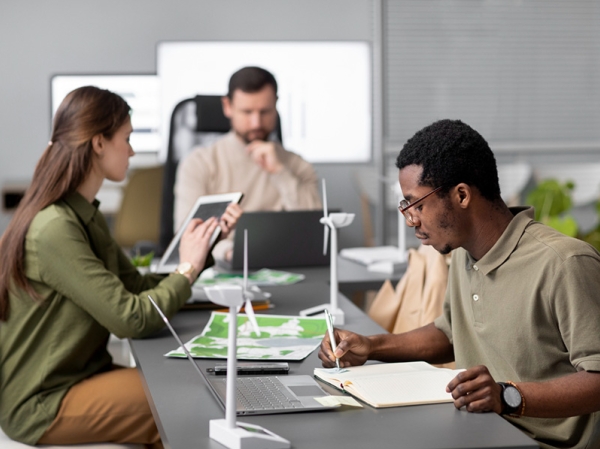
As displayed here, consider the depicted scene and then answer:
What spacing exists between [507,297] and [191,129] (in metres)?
2.66

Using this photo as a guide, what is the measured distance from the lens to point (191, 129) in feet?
12.7

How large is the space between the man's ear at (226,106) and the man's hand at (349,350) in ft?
7.62

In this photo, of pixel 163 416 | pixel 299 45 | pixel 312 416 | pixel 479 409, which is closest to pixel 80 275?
pixel 163 416

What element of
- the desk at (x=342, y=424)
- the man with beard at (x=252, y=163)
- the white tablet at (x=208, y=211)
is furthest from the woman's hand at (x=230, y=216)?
the man with beard at (x=252, y=163)

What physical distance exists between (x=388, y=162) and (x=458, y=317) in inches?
121

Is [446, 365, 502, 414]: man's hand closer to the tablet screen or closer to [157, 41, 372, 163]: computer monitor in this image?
the tablet screen

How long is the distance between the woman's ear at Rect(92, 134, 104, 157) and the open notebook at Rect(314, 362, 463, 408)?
2.84ft

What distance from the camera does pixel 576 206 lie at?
16.2ft

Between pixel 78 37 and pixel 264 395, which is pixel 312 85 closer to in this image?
pixel 78 37

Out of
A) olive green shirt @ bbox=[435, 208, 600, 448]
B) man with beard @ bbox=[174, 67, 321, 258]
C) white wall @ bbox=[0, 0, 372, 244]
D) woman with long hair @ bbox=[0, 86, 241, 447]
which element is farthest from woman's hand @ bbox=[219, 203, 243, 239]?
white wall @ bbox=[0, 0, 372, 244]

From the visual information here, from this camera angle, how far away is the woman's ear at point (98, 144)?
2.00 metres

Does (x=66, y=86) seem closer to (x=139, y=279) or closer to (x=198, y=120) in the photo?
(x=198, y=120)

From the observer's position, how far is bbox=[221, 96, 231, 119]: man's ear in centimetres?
371

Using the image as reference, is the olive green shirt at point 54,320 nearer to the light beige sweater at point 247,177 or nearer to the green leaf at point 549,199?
the light beige sweater at point 247,177
